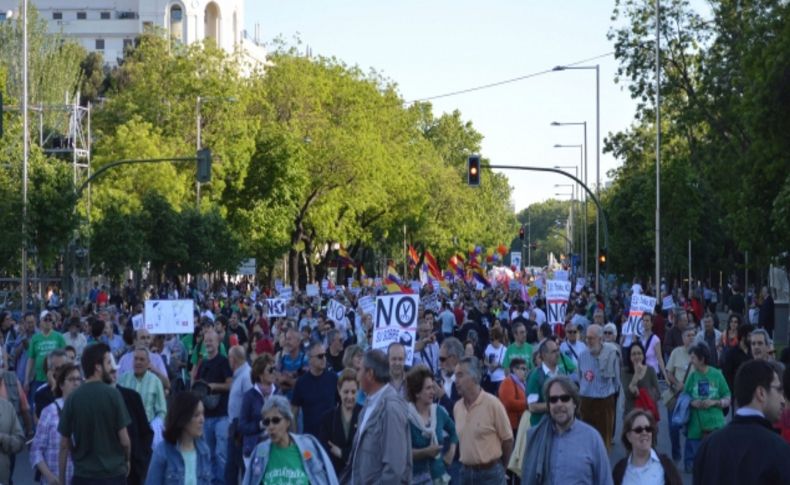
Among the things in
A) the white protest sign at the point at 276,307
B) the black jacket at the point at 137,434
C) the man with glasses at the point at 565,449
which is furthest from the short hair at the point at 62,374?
the white protest sign at the point at 276,307

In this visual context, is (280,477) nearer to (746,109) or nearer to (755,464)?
(755,464)

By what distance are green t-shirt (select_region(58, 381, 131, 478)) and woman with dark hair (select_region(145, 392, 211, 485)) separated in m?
1.36

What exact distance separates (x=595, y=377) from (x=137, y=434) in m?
6.62

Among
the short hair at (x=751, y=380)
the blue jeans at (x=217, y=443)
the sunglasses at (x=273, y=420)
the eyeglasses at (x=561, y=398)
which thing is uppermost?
the short hair at (x=751, y=380)

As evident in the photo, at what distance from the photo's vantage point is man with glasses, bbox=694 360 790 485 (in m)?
7.55

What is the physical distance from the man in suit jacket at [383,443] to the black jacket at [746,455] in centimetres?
238

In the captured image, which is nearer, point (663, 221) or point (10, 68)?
point (663, 221)

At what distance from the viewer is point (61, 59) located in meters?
105

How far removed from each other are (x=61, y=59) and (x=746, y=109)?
69738mm

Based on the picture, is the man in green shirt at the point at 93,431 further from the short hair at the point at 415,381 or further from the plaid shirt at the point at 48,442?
the short hair at the point at 415,381

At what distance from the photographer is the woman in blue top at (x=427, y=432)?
10.8m

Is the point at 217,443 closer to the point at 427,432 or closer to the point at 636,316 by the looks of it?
the point at 427,432

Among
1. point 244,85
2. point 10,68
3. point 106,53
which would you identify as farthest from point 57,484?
point 106,53

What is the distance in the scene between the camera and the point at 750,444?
7.62 m
